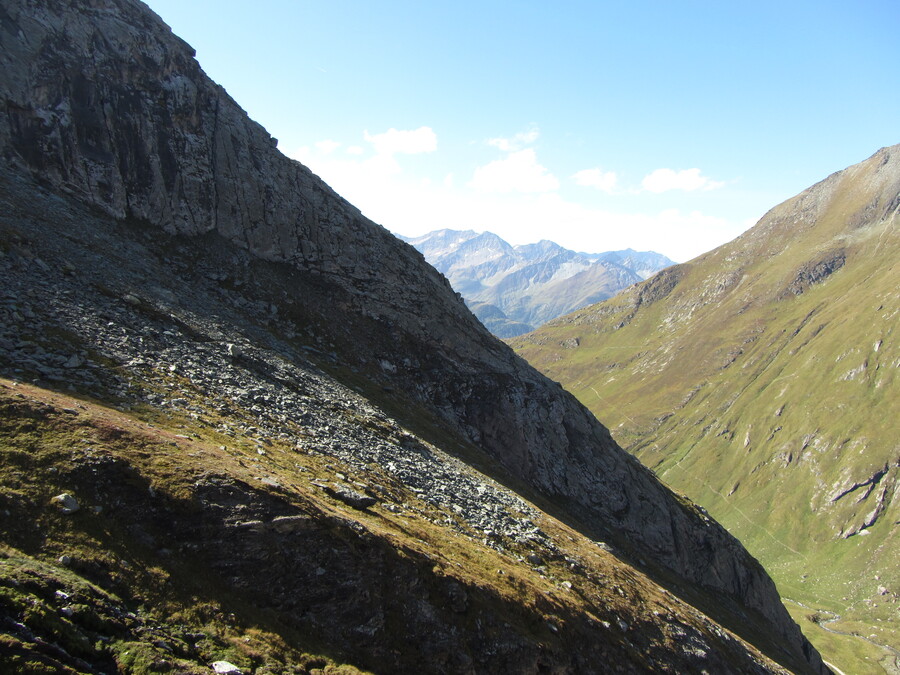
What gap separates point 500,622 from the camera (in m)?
24.3

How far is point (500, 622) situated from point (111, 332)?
96.2 feet

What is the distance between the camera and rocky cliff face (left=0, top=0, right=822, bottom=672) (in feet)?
153

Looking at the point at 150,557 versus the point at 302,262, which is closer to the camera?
the point at 150,557

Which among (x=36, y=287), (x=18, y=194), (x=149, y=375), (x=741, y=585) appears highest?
(x=18, y=194)

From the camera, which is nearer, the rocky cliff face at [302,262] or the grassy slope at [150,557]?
the grassy slope at [150,557]

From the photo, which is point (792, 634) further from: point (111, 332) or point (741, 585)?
point (111, 332)

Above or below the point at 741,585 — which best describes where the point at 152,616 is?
above

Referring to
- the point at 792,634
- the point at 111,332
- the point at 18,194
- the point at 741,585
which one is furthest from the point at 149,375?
the point at 792,634

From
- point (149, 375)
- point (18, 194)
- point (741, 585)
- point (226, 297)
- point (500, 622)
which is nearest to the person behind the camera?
point (500, 622)

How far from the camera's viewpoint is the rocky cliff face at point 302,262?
4656 centimetres

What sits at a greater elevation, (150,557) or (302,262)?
(302,262)

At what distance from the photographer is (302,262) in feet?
199

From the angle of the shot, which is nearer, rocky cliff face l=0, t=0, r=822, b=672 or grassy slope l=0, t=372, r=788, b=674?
grassy slope l=0, t=372, r=788, b=674

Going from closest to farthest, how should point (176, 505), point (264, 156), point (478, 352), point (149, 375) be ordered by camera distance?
point (176, 505) → point (149, 375) → point (264, 156) → point (478, 352)
